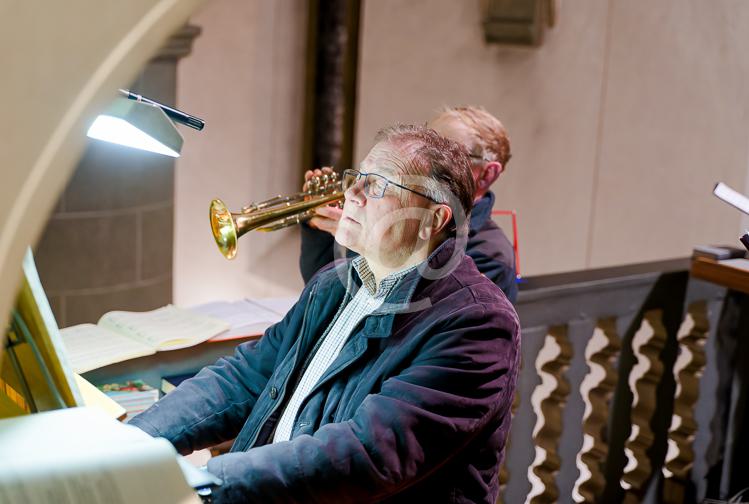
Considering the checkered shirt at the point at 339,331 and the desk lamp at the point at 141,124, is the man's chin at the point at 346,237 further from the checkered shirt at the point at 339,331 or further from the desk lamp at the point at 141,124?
the desk lamp at the point at 141,124

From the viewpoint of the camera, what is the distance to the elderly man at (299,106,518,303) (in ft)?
9.32

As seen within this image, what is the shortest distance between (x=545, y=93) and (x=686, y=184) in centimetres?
97

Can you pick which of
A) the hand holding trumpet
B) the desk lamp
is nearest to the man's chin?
the desk lamp

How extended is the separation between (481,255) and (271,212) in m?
0.66

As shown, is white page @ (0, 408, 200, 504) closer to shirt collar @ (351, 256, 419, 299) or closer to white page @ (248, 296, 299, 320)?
shirt collar @ (351, 256, 419, 299)

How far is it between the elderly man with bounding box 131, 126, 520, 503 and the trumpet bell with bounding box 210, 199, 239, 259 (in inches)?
13.8

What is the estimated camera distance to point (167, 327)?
276 cm

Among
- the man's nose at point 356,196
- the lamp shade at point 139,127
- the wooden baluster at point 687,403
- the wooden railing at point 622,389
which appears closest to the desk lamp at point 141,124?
the lamp shade at point 139,127

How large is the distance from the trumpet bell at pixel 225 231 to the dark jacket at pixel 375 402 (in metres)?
0.35

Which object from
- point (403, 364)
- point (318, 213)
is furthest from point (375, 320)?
point (318, 213)

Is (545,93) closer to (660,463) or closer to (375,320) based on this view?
(660,463)

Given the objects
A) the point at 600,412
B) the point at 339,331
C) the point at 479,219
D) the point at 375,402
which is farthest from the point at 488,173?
the point at 375,402

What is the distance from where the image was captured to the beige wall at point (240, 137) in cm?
686

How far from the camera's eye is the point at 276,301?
10.2ft
